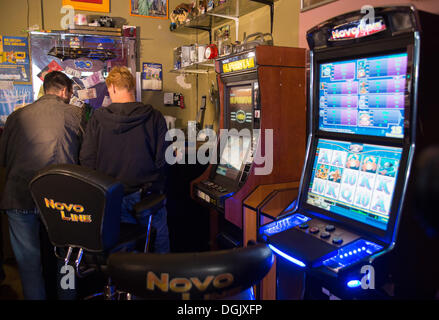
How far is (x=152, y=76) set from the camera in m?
4.29

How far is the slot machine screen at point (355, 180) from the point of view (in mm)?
1457

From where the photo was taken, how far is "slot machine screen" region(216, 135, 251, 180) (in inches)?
94.6

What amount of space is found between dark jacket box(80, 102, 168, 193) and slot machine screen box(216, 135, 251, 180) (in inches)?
17.6

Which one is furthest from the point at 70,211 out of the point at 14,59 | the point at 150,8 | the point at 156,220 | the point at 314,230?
the point at 150,8

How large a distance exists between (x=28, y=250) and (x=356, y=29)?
2560 mm

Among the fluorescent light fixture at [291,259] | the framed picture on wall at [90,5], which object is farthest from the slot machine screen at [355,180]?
the framed picture on wall at [90,5]

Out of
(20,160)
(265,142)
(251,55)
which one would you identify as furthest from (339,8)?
(20,160)

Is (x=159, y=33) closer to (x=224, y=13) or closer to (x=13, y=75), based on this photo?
(x=224, y=13)

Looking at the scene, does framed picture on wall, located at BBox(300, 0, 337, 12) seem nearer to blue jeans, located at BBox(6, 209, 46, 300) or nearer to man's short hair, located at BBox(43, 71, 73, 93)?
man's short hair, located at BBox(43, 71, 73, 93)

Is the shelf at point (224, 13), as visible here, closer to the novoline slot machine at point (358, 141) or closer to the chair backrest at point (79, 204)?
the novoline slot machine at point (358, 141)

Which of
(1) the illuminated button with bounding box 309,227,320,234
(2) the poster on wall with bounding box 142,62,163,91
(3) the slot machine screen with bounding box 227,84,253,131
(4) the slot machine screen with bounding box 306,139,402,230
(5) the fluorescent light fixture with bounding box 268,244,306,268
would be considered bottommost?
(5) the fluorescent light fixture with bounding box 268,244,306,268

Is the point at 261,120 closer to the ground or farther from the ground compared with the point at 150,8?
closer to the ground

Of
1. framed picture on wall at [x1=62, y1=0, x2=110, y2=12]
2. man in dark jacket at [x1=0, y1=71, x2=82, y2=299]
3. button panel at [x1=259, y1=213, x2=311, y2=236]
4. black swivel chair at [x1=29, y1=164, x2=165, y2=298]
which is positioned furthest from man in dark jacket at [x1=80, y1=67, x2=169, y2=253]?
framed picture on wall at [x1=62, y1=0, x2=110, y2=12]

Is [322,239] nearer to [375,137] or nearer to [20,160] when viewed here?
[375,137]
